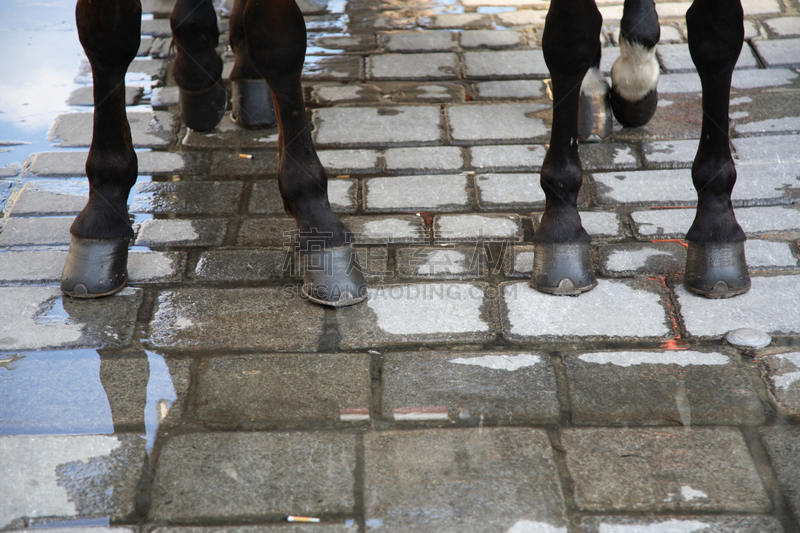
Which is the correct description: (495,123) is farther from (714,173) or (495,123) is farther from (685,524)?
(685,524)

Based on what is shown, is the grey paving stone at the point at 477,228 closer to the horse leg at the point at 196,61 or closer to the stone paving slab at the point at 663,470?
the stone paving slab at the point at 663,470

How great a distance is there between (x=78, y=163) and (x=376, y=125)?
1375 mm

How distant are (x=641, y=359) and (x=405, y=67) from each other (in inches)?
101

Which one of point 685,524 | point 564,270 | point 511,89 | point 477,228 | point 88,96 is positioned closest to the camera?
point 685,524

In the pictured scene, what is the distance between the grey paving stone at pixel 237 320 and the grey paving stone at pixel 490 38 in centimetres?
253

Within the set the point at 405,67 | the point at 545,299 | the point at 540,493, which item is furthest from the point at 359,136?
the point at 540,493

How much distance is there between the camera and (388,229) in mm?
2721

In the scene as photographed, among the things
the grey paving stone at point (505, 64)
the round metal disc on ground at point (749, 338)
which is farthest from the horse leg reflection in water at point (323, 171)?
the grey paving stone at point (505, 64)

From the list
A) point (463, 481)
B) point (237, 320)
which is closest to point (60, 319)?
point (237, 320)

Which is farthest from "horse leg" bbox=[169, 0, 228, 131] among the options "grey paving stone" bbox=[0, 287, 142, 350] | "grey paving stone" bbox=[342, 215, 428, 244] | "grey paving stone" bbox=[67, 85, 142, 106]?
"grey paving stone" bbox=[0, 287, 142, 350]

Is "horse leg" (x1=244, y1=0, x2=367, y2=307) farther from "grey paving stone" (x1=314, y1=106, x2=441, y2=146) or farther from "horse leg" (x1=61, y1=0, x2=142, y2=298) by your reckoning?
"grey paving stone" (x1=314, y1=106, x2=441, y2=146)

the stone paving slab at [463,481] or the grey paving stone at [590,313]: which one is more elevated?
the grey paving stone at [590,313]

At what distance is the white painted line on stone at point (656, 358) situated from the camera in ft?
6.55

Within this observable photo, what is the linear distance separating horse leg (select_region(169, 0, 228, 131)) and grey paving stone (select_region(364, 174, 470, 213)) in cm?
98
